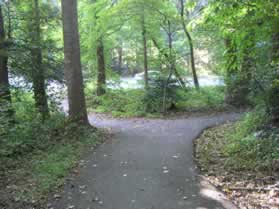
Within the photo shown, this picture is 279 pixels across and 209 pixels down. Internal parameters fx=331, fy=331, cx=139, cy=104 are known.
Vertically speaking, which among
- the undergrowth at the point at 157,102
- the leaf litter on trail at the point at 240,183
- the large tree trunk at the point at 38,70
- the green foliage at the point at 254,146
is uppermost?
the large tree trunk at the point at 38,70

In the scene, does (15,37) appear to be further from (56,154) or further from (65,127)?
(56,154)

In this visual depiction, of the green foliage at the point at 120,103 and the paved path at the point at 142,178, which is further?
the green foliage at the point at 120,103

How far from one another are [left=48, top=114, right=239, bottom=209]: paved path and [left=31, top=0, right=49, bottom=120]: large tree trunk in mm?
2503

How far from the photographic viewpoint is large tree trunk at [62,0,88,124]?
9.45m

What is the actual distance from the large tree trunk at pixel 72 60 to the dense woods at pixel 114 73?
29 millimetres

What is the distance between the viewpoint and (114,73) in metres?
19.8

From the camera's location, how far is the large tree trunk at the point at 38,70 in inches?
389

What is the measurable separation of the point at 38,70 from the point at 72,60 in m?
1.20

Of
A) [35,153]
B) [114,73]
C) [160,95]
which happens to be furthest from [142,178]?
[114,73]

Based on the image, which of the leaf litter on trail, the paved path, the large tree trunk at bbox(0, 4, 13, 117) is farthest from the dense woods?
the paved path

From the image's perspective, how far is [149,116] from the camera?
14.0 m

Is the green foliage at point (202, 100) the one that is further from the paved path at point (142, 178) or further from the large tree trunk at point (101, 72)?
the large tree trunk at point (101, 72)

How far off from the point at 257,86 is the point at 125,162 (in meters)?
4.24

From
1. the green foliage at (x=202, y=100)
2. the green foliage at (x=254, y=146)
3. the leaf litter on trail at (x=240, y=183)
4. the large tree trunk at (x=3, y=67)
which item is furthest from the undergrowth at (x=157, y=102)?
the leaf litter on trail at (x=240, y=183)
